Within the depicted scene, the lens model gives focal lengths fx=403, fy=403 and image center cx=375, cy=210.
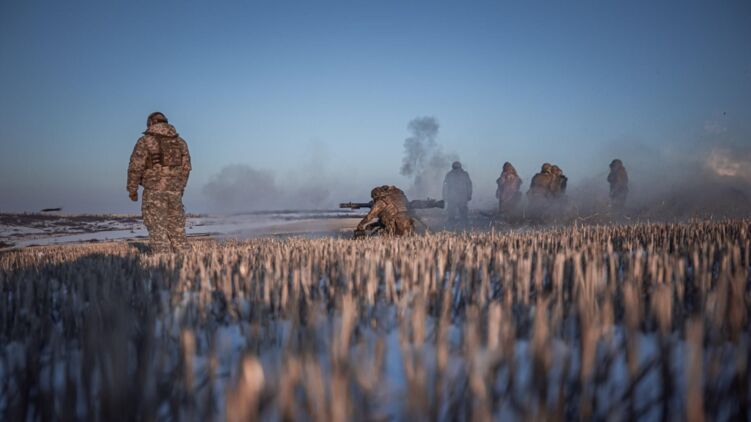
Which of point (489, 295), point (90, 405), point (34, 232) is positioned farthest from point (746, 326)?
point (34, 232)

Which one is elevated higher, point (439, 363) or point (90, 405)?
point (439, 363)

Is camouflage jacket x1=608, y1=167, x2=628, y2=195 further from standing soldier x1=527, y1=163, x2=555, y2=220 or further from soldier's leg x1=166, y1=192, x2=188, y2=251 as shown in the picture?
soldier's leg x1=166, y1=192, x2=188, y2=251

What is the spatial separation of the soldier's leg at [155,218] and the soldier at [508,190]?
57.4ft

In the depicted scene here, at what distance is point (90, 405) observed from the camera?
48.4 inches

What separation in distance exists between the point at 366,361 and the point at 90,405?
0.85 metres

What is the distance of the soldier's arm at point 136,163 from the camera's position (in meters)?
7.77

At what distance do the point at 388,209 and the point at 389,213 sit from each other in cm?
11

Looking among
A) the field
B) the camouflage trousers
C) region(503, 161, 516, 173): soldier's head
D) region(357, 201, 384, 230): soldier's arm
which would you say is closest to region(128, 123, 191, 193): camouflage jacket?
the camouflage trousers

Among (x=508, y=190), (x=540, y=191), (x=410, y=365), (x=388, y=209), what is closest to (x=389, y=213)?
(x=388, y=209)

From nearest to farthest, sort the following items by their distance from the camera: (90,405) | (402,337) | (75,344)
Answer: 1. (90,405)
2. (402,337)
3. (75,344)

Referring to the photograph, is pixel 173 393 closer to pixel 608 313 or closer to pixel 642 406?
pixel 642 406

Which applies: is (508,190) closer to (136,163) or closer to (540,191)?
(540,191)

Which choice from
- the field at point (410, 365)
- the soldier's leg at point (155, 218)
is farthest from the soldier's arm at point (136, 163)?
the field at point (410, 365)

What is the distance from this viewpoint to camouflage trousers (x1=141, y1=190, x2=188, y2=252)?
8039 mm
